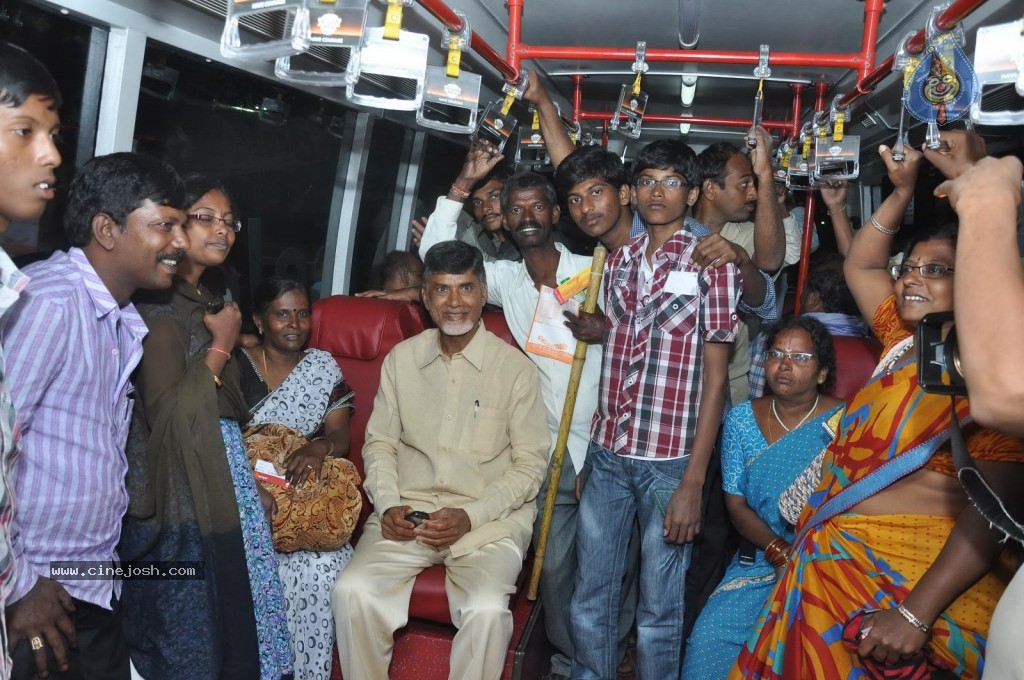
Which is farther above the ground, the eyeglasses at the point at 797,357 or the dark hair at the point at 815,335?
the dark hair at the point at 815,335

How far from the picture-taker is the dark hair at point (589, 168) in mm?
3346

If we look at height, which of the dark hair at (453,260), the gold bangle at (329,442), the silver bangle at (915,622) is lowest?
the gold bangle at (329,442)

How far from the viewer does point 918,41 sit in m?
2.46

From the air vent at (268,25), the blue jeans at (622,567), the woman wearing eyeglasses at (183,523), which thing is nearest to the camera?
the air vent at (268,25)

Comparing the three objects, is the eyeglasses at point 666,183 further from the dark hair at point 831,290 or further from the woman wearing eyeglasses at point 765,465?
the dark hair at point 831,290

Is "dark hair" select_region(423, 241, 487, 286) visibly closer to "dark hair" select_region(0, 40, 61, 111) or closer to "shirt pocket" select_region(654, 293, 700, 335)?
"shirt pocket" select_region(654, 293, 700, 335)

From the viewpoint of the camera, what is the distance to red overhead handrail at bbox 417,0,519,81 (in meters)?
2.60

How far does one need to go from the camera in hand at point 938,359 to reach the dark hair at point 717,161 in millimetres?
2430

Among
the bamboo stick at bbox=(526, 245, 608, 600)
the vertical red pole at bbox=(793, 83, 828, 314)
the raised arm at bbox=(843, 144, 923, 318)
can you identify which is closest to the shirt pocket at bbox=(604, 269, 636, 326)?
the bamboo stick at bbox=(526, 245, 608, 600)

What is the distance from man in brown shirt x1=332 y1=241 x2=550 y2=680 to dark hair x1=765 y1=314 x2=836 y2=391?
983 mm

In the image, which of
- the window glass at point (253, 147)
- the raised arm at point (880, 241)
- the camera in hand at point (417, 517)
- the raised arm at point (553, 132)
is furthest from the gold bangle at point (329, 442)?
the raised arm at point (880, 241)

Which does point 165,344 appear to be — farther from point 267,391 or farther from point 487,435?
point 487,435

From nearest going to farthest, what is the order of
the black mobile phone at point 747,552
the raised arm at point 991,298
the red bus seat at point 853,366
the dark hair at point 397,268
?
the raised arm at point 991,298 < the black mobile phone at point 747,552 < the red bus seat at point 853,366 < the dark hair at point 397,268

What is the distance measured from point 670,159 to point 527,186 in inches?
29.1
